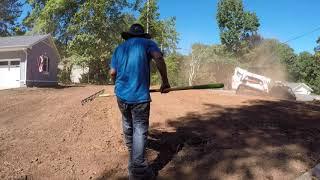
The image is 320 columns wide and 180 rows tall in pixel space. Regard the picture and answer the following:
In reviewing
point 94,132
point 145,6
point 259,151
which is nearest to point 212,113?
point 94,132

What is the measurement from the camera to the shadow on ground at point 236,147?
15.8ft

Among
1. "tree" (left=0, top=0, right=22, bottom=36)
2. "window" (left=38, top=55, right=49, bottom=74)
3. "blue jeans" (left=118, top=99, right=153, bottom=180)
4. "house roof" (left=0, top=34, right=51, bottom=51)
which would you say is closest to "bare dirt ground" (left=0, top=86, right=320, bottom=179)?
"blue jeans" (left=118, top=99, right=153, bottom=180)

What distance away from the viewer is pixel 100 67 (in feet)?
125

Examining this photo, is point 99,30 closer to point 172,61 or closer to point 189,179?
point 172,61

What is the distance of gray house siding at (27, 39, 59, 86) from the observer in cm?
2627

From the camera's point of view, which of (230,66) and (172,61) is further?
(230,66)

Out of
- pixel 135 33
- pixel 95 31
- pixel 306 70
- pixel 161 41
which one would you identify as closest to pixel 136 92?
pixel 135 33

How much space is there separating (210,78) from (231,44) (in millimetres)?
12533

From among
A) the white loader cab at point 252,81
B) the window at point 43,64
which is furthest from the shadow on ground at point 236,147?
the window at point 43,64

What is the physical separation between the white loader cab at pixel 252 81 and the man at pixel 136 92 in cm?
2102

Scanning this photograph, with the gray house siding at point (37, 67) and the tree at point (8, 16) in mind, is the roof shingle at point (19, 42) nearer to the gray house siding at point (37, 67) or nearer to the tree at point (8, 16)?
the gray house siding at point (37, 67)

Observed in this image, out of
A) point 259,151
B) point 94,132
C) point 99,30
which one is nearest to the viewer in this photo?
point 259,151

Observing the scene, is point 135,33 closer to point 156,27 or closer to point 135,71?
point 135,71

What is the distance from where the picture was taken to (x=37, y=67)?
2728 cm
